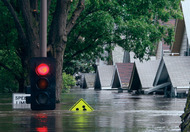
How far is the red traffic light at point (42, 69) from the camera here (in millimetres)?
7830

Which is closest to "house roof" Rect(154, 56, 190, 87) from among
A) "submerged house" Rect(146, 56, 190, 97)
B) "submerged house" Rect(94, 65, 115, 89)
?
"submerged house" Rect(146, 56, 190, 97)

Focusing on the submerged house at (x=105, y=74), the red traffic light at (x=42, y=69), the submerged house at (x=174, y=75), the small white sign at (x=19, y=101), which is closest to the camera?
the red traffic light at (x=42, y=69)

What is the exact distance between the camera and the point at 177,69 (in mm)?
34438

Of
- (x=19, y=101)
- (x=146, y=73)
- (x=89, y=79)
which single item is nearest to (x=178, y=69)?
(x=146, y=73)

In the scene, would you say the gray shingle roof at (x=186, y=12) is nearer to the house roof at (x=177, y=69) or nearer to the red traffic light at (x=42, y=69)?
the house roof at (x=177, y=69)

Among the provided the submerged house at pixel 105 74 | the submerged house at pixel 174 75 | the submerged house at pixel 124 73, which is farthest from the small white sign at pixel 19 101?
the submerged house at pixel 105 74

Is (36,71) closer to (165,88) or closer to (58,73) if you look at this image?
(58,73)

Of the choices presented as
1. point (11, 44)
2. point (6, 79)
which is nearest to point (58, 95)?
point (11, 44)

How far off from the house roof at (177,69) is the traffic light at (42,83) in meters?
26.0

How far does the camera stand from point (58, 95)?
2616 cm

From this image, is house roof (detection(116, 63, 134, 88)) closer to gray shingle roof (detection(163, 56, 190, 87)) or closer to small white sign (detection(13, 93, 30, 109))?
gray shingle roof (detection(163, 56, 190, 87))

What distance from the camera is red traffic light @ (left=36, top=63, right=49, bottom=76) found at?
7.83m

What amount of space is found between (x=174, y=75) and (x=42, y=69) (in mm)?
26807

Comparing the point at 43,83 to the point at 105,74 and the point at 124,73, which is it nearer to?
the point at 124,73
